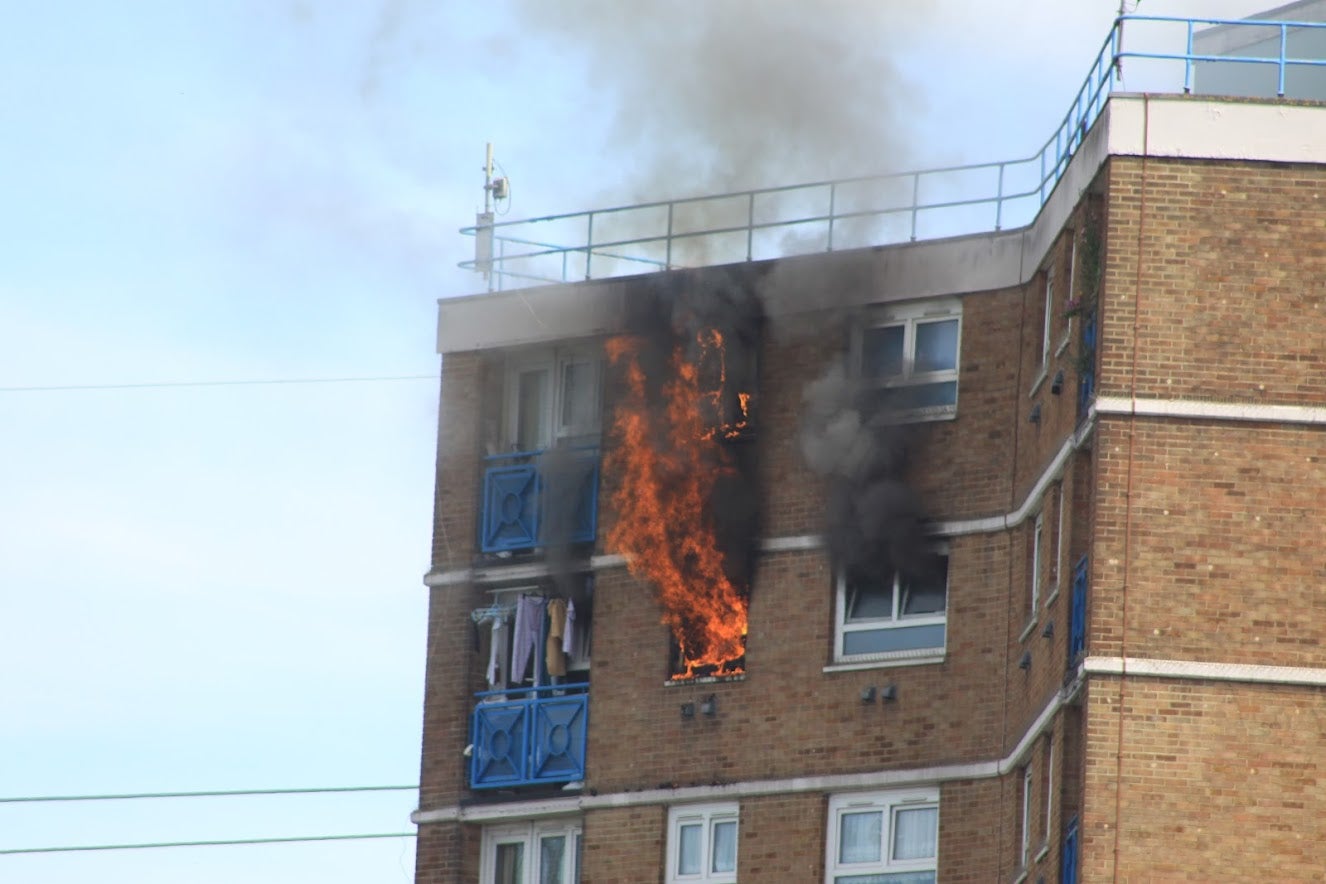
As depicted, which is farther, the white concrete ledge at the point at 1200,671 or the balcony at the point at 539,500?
the balcony at the point at 539,500

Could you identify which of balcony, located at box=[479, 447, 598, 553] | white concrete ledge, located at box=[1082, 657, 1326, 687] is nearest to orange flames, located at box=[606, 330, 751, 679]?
balcony, located at box=[479, 447, 598, 553]

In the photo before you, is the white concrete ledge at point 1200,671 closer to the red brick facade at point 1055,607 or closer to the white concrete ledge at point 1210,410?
the red brick facade at point 1055,607

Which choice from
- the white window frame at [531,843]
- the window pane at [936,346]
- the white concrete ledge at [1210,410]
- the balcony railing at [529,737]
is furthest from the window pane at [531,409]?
the white concrete ledge at [1210,410]

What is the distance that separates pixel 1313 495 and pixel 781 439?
7944 mm

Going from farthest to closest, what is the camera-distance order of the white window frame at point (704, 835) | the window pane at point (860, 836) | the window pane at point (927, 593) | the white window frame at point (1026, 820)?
the white window frame at point (704, 835), the window pane at point (927, 593), the window pane at point (860, 836), the white window frame at point (1026, 820)

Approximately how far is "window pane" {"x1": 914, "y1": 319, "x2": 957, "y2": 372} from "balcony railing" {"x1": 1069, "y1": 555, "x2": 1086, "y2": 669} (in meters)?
5.03

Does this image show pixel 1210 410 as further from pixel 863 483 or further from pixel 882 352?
pixel 882 352

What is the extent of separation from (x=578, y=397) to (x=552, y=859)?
5816mm

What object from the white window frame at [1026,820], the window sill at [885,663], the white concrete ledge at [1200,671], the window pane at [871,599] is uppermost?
the window pane at [871,599]

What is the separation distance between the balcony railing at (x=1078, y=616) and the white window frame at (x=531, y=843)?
27.2 ft

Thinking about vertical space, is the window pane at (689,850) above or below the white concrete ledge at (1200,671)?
below

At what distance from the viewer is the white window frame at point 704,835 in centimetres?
4353

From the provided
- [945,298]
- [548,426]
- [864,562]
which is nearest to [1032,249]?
[945,298]

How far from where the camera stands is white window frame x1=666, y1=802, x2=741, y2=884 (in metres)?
43.5
